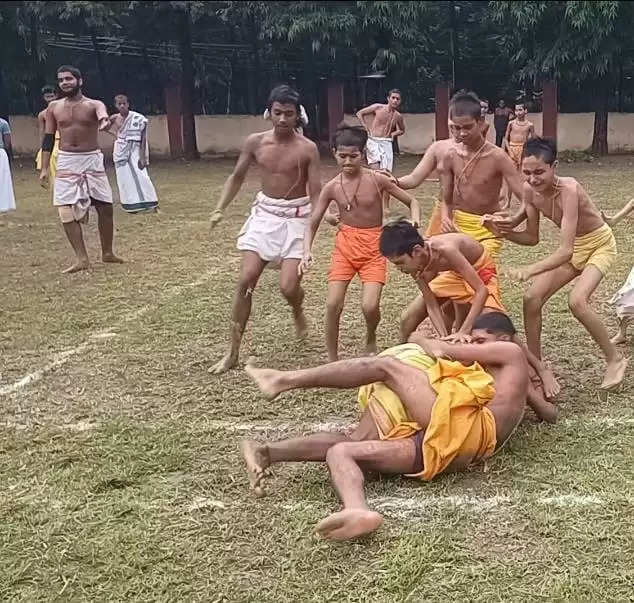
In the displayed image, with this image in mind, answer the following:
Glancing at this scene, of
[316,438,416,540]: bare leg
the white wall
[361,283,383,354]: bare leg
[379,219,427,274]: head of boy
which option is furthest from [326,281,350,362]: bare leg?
the white wall

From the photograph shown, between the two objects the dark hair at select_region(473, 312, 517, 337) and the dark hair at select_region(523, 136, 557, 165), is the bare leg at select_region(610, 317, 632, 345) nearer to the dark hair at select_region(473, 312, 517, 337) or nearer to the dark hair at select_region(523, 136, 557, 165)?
the dark hair at select_region(523, 136, 557, 165)

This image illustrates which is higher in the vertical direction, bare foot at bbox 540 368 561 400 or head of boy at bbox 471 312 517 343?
head of boy at bbox 471 312 517 343

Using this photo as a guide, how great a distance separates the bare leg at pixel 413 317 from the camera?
5.03 meters

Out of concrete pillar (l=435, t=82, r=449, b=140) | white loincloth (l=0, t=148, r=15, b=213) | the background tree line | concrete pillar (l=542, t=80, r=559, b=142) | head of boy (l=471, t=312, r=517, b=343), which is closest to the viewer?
head of boy (l=471, t=312, r=517, b=343)

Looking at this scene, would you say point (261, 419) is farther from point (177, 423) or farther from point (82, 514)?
point (82, 514)

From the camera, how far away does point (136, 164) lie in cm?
1167

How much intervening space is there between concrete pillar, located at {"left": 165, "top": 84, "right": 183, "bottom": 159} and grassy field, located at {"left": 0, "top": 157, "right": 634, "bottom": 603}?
16678 mm

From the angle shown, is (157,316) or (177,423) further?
(157,316)

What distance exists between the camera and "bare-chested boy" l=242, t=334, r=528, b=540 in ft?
11.2

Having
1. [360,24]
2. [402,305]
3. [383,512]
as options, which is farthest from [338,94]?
[383,512]

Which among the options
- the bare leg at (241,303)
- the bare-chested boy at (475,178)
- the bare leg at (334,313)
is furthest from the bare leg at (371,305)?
the bare leg at (241,303)

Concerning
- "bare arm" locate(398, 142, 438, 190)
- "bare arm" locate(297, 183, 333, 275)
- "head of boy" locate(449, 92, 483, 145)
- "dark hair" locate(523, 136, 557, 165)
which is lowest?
"bare arm" locate(297, 183, 333, 275)

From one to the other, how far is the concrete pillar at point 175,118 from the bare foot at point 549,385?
62.8 feet

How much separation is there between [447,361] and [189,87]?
64.9 ft
